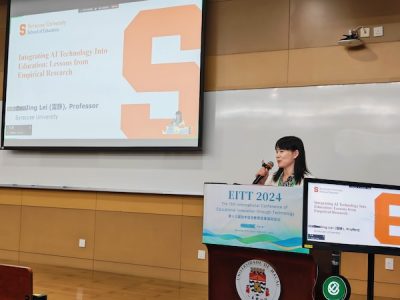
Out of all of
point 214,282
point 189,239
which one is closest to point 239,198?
point 214,282

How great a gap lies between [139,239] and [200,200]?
0.88 meters

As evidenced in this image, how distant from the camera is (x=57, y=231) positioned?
5969 millimetres

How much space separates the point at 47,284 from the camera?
4.87m

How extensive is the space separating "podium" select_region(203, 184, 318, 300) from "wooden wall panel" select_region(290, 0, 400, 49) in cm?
319

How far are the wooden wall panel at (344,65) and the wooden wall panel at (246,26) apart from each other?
283 mm

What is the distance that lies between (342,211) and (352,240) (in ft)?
0.40

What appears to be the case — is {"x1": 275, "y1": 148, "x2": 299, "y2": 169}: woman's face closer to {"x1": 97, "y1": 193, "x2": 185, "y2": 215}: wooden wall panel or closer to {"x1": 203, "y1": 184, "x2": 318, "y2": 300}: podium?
{"x1": 97, "y1": 193, "x2": 185, "y2": 215}: wooden wall panel

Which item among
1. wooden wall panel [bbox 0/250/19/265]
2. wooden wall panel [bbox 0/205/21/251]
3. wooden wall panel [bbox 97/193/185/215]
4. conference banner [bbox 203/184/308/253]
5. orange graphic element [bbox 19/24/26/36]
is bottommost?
wooden wall panel [bbox 0/250/19/265]

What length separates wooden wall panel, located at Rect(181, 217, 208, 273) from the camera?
204 inches

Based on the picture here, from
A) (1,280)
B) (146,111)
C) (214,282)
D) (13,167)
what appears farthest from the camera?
(13,167)

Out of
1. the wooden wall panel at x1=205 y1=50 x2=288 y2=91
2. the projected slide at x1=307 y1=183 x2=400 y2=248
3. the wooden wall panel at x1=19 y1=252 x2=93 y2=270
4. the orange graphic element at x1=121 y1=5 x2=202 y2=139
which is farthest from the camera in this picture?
the wooden wall panel at x1=19 y1=252 x2=93 y2=270

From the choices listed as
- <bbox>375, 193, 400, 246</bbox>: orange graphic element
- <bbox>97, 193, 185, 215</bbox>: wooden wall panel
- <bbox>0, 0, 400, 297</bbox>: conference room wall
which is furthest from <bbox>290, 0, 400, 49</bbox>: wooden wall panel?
<bbox>375, 193, 400, 246</bbox>: orange graphic element

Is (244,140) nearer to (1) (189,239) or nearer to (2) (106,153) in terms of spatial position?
(1) (189,239)

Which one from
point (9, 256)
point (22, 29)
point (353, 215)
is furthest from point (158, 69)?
point (353, 215)
